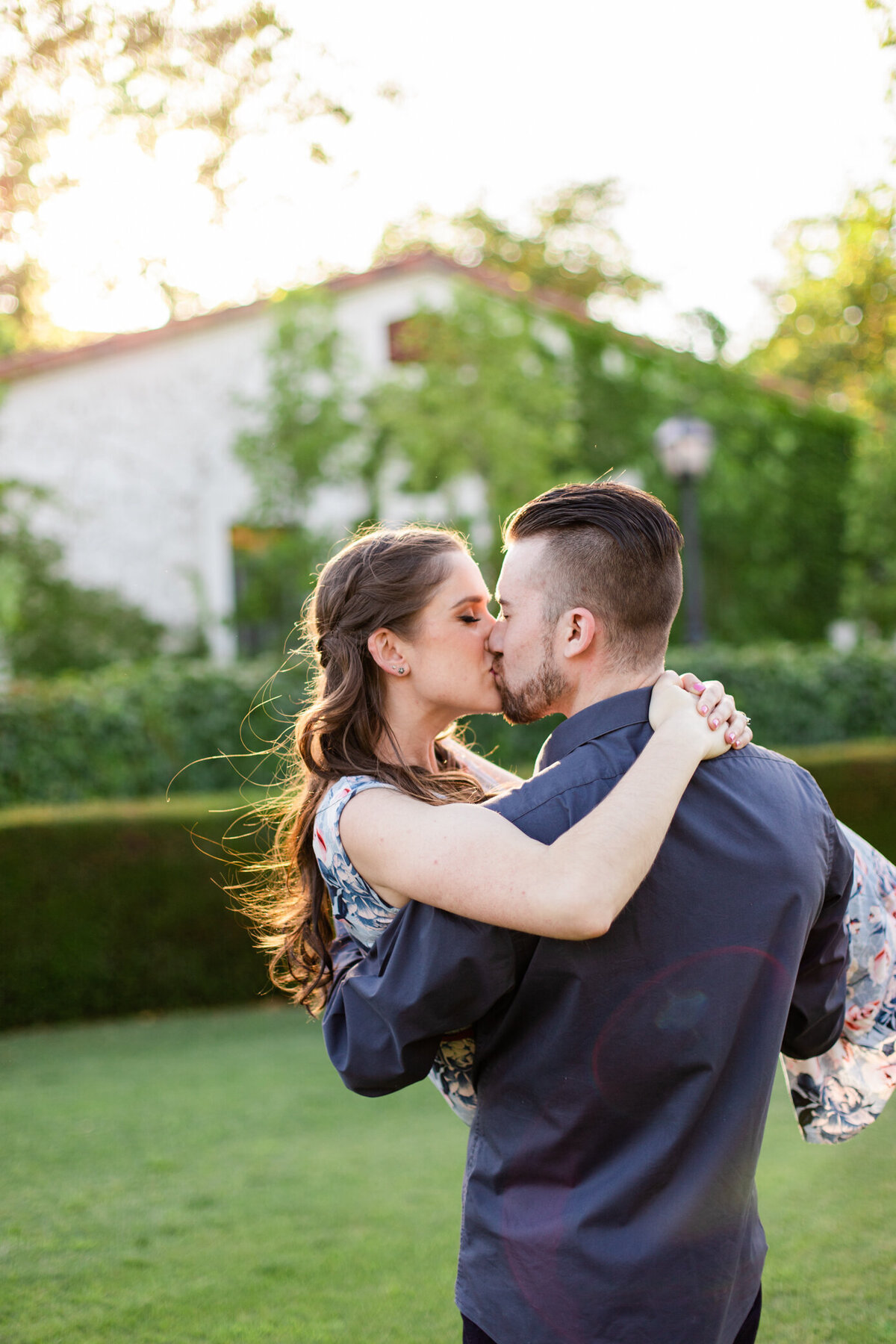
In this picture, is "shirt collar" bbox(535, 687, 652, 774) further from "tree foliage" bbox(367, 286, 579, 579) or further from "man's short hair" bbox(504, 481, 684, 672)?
"tree foliage" bbox(367, 286, 579, 579)

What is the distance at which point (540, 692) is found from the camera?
6.39 feet

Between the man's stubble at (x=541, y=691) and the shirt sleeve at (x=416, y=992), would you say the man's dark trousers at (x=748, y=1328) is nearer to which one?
the shirt sleeve at (x=416, y=992)

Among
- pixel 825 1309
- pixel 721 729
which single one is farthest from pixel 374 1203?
pixel 721 729

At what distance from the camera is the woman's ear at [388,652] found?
2354 millimetres

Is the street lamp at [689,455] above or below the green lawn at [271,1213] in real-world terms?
above

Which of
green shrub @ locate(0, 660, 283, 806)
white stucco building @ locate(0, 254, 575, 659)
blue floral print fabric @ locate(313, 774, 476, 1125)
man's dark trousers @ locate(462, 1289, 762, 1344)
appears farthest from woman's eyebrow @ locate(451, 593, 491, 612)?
white stucco building @ locate(0, 254, 575, 659)

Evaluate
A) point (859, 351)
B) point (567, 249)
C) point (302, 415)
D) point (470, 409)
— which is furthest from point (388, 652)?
point (567, 249)

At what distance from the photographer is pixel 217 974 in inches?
317

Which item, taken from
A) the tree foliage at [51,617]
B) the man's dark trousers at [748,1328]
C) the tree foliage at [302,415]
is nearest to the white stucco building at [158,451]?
the tree foliage at [51,617]

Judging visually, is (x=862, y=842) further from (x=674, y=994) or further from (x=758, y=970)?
(x=674, y=994)

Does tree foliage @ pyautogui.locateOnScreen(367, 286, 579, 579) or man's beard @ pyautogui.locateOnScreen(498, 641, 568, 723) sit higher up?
tree foliage @ pyautogui.locateOnScreen(367, 286, 579, 579)

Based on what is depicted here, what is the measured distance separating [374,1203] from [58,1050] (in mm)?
3352

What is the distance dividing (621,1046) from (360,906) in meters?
0.52

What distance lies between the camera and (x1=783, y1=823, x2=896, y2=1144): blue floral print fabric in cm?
203
